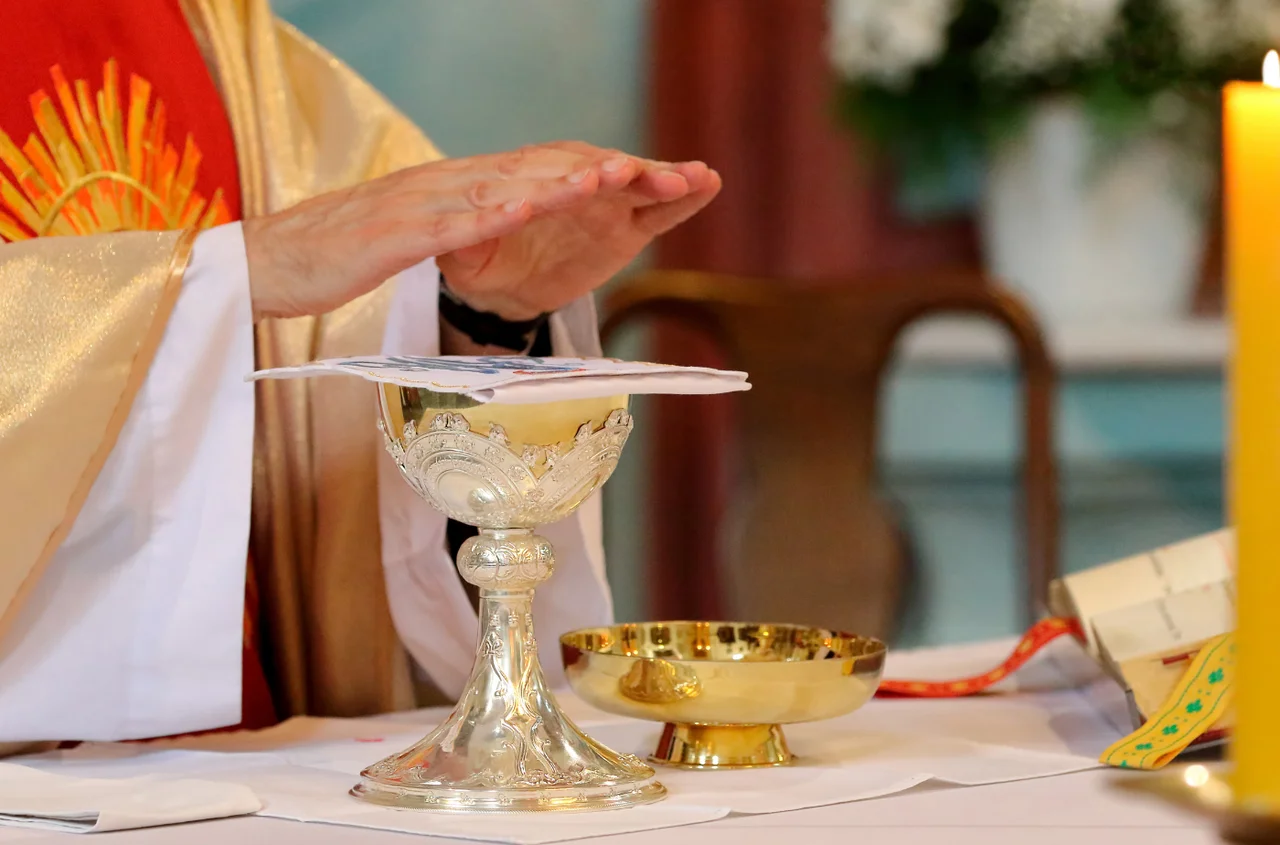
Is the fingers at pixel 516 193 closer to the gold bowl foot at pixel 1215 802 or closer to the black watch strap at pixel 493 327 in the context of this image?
the black watch strap at pixel 493 327

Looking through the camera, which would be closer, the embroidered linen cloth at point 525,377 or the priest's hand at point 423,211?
the embroidered linen cloth at point 525,377

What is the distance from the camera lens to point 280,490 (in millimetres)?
980

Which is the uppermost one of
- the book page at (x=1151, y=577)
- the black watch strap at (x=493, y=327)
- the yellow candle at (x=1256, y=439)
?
the black watch strap at (x=493, y=327)

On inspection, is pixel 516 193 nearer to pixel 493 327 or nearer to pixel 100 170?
pixel 493 327

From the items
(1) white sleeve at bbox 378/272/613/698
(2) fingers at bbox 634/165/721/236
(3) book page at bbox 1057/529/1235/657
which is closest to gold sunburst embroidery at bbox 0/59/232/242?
(1) white sleeve at bbox 378/272/613/698

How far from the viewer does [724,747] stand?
0.65 metres

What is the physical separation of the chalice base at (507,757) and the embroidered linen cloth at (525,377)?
90 mm

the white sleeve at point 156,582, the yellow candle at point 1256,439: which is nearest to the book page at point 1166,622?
the white sleeve at point 156,582

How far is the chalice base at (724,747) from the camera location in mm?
650

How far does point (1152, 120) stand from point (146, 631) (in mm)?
1469

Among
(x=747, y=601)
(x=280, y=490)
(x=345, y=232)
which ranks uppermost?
(x=345, y=232)

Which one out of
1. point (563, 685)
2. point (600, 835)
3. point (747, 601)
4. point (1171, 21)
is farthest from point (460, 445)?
point (1171, 21)

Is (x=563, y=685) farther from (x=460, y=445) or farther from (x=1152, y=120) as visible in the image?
(x=1152, y=120)

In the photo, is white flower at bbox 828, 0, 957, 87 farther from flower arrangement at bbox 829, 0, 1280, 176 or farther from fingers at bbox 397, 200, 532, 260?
fingers at bbox 397, 200, 532, 260
